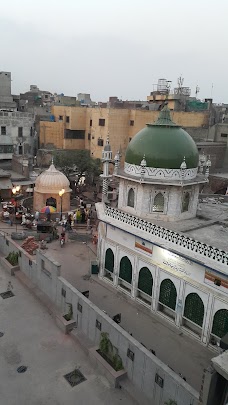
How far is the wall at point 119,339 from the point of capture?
9484 millimetres

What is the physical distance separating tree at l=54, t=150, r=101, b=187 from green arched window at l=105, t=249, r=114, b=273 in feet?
62.1

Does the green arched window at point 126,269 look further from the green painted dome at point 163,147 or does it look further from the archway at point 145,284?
the green painted dome at point 163,147

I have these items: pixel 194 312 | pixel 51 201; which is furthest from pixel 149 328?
pixel 51 201

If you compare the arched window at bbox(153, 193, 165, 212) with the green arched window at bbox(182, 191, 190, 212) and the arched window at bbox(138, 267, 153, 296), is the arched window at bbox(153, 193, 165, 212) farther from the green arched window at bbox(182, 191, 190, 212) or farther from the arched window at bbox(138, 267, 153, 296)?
the arched window at bbox(138, 267, 153, 296)

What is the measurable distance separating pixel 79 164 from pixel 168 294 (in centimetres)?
2314

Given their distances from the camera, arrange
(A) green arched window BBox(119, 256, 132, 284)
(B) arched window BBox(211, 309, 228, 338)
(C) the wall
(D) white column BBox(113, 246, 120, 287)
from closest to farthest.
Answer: (C) the wall, (B) arched window BBox(211, 309, 228, 338), (A) green arched window BBox(119, 256, 132, 284), (D) white column BBox(113, 246, 120, 287)

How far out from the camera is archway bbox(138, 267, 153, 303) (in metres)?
15.5

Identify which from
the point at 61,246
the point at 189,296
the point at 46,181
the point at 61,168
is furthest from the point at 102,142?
the point at 189,296

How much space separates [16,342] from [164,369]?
6249 millimetres

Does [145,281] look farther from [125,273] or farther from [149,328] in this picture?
[149,328]

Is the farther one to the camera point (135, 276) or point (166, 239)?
point (135, 276)

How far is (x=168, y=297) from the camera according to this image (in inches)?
581

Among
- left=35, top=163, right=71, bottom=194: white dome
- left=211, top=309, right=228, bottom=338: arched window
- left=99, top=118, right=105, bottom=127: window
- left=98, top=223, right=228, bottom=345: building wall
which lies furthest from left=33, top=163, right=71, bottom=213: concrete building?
left=211, top=309, right=228, bottom=338: arched window

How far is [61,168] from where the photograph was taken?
3681cm
